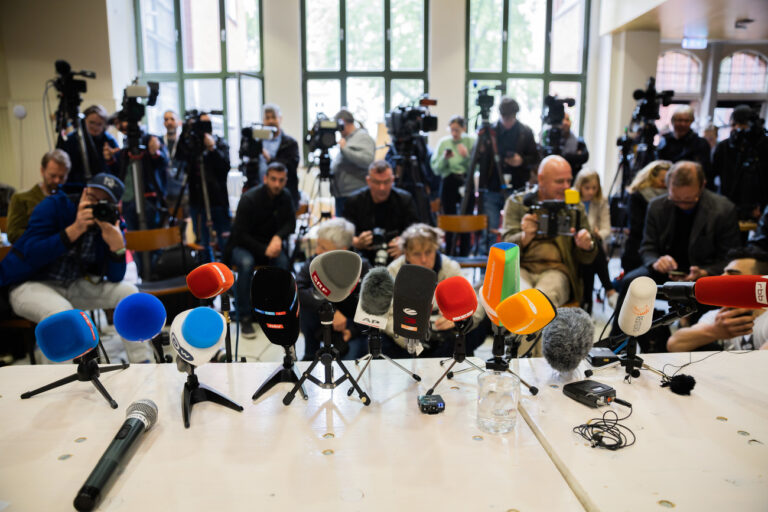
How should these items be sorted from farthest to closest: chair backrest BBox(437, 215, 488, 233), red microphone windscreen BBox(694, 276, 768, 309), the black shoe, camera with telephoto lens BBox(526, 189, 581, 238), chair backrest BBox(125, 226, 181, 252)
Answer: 1. chair backrest BBox(437, 215, 488, 233)
2. the black shoe
3. chair backrest BBox(125, 226, 181, 252)
4. camera with telephoto lens BBox(526, 189, 581, 238)
5. red microphone windscreen BBox(694, 276, 768, 309)

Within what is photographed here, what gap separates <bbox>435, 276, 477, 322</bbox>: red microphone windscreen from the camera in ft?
4.16

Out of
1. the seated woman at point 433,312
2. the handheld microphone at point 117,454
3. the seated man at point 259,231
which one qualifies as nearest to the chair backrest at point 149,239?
the seated man at point 259,231

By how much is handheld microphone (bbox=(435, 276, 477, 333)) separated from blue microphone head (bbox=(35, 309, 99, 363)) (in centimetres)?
86

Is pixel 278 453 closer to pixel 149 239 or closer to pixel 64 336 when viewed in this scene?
pixel 64 336

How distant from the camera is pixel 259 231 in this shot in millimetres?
3551

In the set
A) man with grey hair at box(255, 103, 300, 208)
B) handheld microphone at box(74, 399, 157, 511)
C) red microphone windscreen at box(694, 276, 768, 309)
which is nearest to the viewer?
handheld microphone at box(74, 399, 157, 511)

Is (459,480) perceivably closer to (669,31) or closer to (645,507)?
(645,507)

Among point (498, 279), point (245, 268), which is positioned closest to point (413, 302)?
point (498, 279)

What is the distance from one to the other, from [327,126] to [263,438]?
2.98 meters

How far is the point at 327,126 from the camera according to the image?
3805 millimetres

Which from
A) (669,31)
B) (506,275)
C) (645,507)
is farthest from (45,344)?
(669,31)

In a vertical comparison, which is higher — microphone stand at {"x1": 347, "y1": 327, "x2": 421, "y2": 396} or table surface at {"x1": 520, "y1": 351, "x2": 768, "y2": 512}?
microphone stand at {"x1": 347, "y1": 327, "x2": 421, "y2": 396}

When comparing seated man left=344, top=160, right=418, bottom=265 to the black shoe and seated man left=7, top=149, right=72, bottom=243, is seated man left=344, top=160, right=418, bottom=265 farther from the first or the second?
seated man left=7, top=149, right=72, bottom=243

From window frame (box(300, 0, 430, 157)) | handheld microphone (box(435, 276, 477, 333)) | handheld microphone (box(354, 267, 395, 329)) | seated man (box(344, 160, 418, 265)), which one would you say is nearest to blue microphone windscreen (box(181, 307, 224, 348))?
handheld microphone (box(354, 267, 395, 329))
